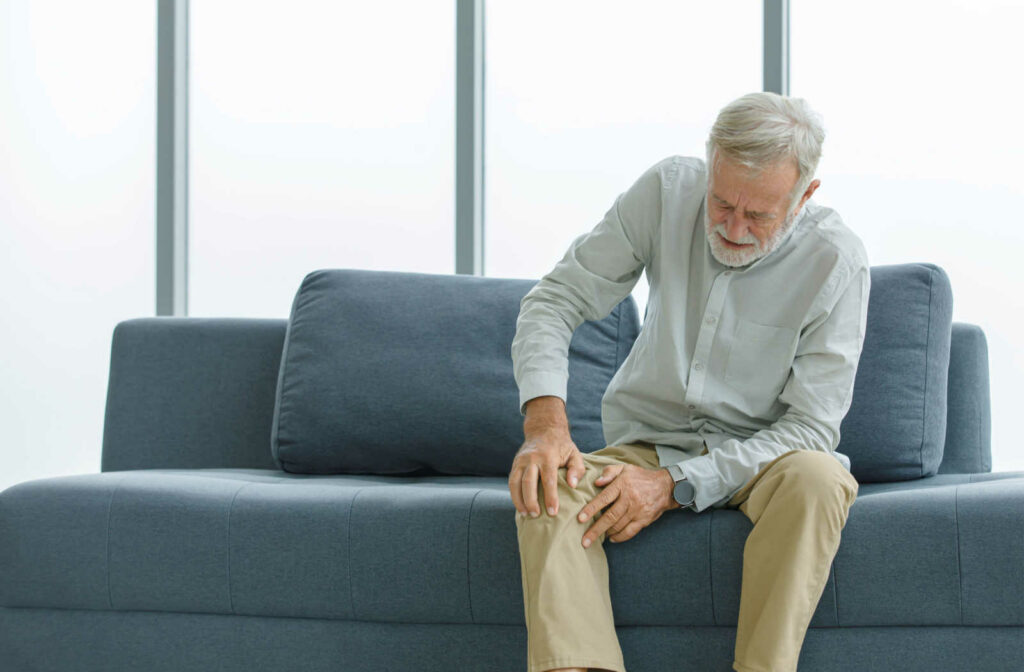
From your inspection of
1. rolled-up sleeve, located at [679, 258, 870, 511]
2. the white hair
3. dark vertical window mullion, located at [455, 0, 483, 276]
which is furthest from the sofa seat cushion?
dark vertical window mullion, located at [455, 0, 483, 276]

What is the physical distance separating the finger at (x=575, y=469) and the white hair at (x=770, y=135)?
535 mm

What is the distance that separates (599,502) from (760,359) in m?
0.44

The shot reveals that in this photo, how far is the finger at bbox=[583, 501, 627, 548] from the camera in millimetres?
1490

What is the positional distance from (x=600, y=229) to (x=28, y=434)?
2.51 m

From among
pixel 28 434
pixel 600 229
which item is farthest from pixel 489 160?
pixel 28 434

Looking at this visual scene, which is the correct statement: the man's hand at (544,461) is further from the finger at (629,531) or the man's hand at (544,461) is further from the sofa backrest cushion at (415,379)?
the sofa backrest cushion at (415,379)

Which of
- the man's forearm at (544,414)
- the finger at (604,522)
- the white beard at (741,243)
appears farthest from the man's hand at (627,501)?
the white beard at (741,243)

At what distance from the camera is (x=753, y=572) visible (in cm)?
147

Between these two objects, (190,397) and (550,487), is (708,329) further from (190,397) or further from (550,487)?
(190,397)

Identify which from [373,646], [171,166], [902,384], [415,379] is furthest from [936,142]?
[171,166]

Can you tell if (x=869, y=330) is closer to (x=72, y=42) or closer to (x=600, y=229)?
(x=600, y=229)

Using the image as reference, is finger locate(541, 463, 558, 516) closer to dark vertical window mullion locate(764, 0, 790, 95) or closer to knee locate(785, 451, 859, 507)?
knee locate(785, 451, 859, 507)

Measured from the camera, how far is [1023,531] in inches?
58.4

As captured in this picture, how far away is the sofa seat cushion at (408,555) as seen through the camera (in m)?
1.51
